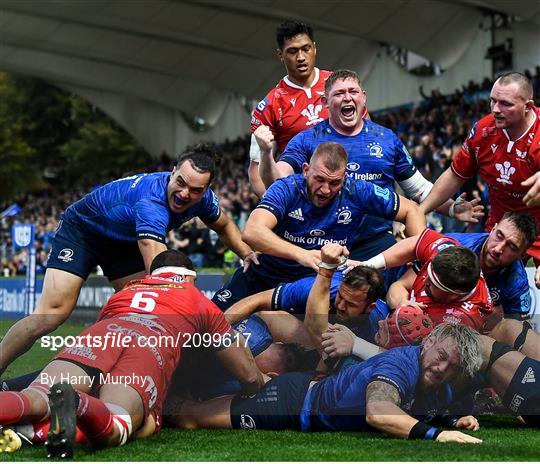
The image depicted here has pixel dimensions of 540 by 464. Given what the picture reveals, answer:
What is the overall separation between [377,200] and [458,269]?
1353 millimetres

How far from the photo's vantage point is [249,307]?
660cm

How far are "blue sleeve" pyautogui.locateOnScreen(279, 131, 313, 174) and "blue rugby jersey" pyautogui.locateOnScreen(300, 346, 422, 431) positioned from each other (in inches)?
93.1

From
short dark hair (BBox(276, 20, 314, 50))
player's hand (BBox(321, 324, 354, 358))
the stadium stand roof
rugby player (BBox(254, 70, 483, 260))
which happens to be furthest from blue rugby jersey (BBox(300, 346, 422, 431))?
the stadium stand roof

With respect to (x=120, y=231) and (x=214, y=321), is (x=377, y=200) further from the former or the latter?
(x=120, y=231)

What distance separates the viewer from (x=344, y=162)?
678 centimetres

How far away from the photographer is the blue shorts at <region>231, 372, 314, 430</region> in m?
6.03

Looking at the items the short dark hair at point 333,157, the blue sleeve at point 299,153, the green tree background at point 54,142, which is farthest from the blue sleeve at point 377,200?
the green tree background at point 54,142

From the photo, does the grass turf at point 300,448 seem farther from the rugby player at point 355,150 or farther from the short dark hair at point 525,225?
the rugby player at point 355,150

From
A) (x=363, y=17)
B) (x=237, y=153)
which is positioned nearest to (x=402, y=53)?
(x=363, y=17)

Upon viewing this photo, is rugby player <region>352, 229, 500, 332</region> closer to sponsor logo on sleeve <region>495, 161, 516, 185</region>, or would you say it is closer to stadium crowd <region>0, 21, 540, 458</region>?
stadium crowd <region>0, 21, 540, 458</region>

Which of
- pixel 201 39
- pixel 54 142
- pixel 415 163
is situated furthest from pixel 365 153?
pixel 54 142

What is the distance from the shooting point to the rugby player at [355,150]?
7660 mm

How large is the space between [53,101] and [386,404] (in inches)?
2402

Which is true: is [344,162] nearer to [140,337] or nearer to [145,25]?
[140,337]
